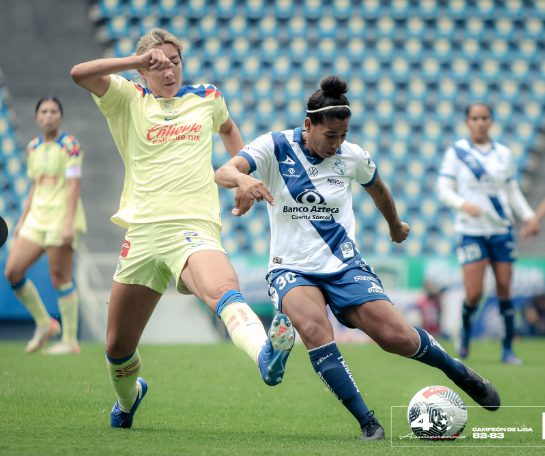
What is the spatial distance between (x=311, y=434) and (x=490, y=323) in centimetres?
752

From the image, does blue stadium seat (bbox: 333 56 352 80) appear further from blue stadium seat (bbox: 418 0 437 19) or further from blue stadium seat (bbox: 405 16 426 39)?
blue stadium seat (bbox: 418 0 437 19)

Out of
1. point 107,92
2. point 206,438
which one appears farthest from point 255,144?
point 206,438

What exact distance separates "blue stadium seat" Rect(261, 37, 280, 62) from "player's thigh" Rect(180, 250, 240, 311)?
1086 centimetres

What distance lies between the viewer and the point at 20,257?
22.6 feet

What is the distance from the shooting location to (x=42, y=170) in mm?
7262

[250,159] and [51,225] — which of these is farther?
[51,225]

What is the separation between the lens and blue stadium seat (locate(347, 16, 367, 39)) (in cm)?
1387

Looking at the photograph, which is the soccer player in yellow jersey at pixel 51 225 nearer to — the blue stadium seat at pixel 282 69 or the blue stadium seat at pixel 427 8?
the blue stadium seat at pixel 282 69

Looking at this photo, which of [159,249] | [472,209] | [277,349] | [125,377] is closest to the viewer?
[277,349]

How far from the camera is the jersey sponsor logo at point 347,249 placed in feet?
12.4

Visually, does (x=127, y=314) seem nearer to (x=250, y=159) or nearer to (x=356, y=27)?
(x=250, y=159)

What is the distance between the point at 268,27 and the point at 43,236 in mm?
8130

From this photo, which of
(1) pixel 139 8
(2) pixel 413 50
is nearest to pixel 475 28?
(2) pixel 413 50

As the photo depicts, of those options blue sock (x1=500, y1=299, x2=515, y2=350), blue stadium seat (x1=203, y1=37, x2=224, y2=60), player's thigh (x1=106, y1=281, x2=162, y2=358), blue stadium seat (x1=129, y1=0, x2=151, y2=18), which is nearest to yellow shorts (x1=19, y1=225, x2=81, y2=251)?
player's thigh (x1=106, y1=281, x2=162, y2=358)
